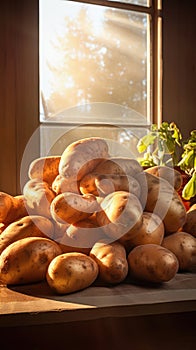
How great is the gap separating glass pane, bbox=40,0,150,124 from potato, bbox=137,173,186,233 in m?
1.44

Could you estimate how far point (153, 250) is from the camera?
667 millimetres

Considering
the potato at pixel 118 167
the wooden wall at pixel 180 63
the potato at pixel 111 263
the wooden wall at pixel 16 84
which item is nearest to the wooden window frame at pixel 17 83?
the wooden wall at pixel 16 84

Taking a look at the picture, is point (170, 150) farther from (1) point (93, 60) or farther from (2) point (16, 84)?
(1) point (93, 60)

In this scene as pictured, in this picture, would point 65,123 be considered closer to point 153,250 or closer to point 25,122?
point 25,122

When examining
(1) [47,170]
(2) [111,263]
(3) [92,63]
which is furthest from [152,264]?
(3) [92,63]

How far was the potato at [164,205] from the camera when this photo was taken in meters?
0.76

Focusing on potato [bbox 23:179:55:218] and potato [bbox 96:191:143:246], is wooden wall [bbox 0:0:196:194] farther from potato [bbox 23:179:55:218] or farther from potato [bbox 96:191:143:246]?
potato [bbox 96:191:143:246]

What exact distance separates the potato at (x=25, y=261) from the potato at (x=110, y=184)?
0.45ft

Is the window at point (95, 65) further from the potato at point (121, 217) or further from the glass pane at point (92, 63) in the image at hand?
the potato at point (121, 217)

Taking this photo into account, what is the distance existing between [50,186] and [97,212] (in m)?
0.15

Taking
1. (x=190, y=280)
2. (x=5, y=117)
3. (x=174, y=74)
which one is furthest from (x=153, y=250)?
(x=174, y=74)

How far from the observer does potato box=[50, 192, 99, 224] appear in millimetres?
708

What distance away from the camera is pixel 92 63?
2285 millimetres

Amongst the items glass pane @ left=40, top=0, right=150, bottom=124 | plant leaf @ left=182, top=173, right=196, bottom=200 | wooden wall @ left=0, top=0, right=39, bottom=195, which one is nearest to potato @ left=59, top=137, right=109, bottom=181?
plant leaf @ left=182, top=173, right=196, bottom=200
